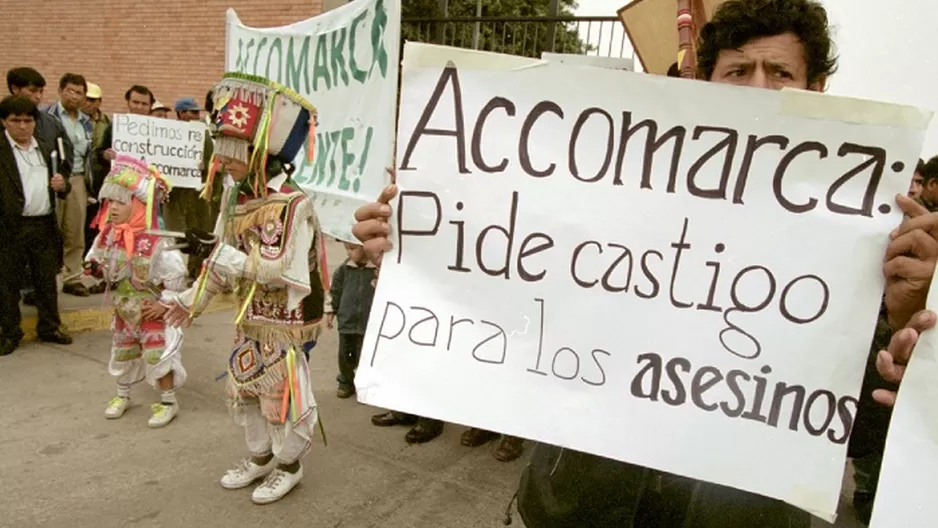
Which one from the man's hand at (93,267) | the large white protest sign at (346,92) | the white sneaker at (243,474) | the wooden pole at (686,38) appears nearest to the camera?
the wooden pole at (686,38)

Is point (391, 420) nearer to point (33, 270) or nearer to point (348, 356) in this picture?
point (348, 356)

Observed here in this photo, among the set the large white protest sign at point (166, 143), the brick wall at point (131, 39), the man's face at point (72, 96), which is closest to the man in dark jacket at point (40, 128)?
the man's face at point (72, 96)

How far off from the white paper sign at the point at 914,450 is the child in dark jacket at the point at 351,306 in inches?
127

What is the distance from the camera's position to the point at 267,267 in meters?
2.59

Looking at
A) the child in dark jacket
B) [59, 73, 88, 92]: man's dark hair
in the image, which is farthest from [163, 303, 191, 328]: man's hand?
[59, 73, 88, 92]: man's dark hair

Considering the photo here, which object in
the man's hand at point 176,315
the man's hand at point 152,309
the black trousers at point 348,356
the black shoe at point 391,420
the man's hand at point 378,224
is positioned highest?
the man's hand at point 378,224

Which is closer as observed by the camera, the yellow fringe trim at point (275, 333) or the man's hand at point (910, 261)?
the man's hand at point (910, 261)

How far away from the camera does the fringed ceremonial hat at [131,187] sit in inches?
145

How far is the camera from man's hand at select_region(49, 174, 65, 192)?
4.84m

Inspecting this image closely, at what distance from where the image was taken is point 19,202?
4.64m

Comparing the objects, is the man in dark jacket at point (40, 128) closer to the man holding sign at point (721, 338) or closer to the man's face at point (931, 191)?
the man holding sign at point (721, 338)

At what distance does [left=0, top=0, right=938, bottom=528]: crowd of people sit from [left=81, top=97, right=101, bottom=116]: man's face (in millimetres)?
20

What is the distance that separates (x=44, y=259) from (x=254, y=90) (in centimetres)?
328

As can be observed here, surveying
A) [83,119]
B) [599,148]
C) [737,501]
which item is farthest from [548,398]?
[83,119]
